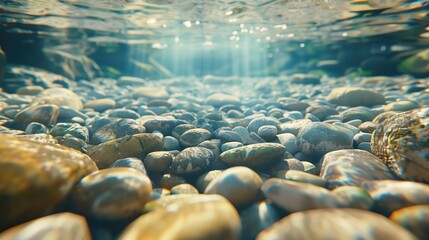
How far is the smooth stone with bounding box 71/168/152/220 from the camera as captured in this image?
1.65 meters

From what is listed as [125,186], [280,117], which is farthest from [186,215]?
[280,117]

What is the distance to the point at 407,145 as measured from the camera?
2281mm

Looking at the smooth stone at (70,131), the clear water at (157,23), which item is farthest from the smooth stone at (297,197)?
the clear water at (157,23)

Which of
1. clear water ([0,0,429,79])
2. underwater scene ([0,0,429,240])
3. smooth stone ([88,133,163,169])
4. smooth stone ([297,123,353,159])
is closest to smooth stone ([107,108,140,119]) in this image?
underwater scene ([0,0,429,240])

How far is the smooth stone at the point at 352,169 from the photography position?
7.18 feet

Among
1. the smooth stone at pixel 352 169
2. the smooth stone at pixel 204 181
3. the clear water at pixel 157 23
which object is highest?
the clear water at pixel 157 23

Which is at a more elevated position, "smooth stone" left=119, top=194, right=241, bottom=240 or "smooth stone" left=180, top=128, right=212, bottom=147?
"smooth stone" left=119, top=194, right=241, bottom=240

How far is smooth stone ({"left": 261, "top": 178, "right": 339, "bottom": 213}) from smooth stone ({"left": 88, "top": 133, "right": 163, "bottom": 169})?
5.66ft

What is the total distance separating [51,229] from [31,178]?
17.2 inches

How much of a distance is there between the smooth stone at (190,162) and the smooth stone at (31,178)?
101 centimetres

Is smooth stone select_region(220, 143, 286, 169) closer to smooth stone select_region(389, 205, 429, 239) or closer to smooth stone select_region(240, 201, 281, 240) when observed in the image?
smooth stone select_region(240, 201, 281, 240)

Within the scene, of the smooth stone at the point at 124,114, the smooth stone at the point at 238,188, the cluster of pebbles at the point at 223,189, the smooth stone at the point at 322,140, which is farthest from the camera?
the smooth stone at the point at 124,114

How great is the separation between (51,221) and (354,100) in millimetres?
7441

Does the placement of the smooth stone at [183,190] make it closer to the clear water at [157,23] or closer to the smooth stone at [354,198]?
the smooth stone at [354,198]
